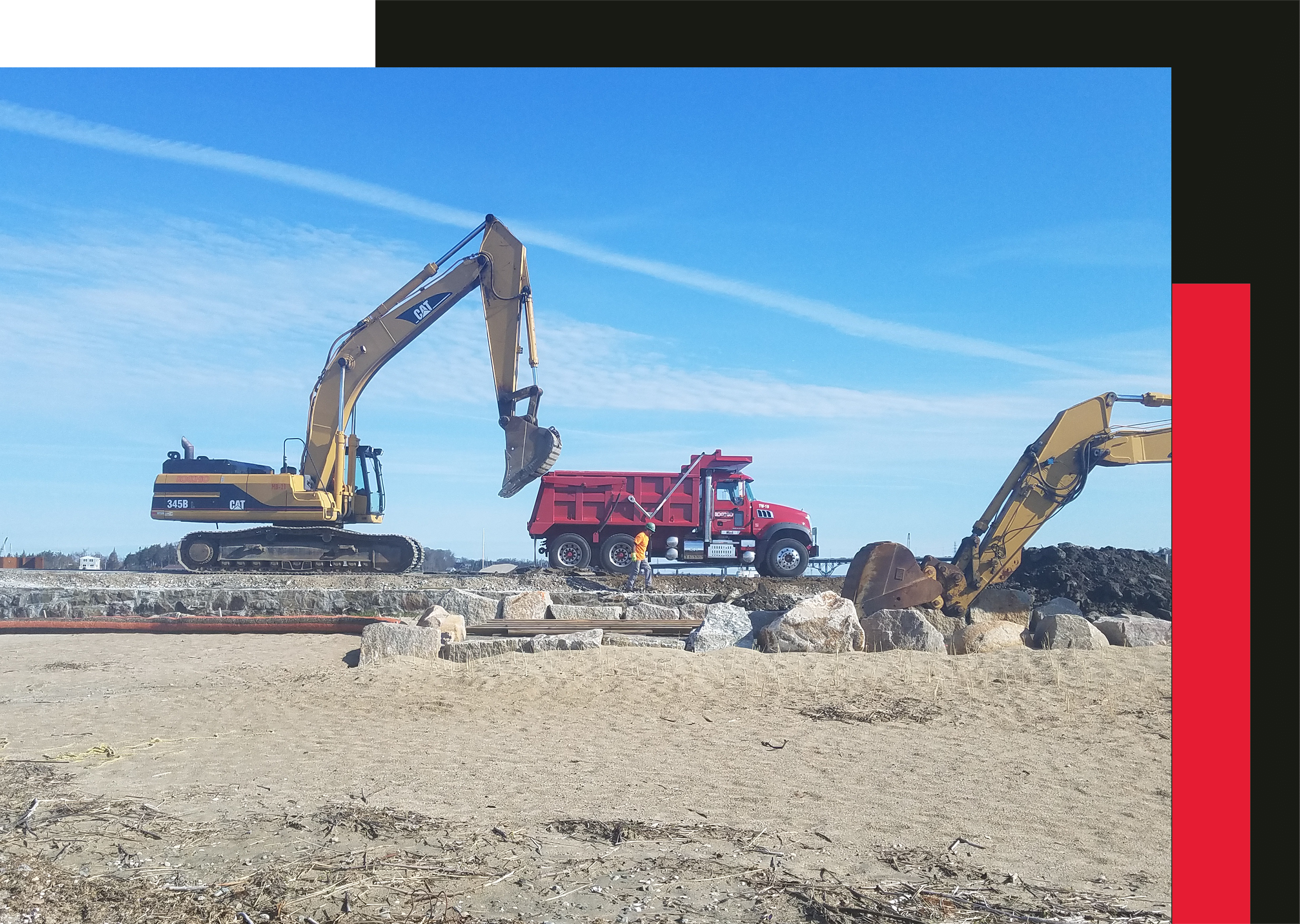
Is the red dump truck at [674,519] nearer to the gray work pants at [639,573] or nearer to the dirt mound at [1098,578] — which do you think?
the gray work pants at [639,573]

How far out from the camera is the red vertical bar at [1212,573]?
13.2ft

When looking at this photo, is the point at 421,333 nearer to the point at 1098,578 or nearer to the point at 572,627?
the point at 572,627

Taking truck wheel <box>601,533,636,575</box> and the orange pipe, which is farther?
truck wheel <box>601,533,636,575</box>

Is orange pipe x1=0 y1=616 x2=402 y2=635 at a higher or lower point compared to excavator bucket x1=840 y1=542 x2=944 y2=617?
lower

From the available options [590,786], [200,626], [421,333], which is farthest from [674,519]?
[590,786]

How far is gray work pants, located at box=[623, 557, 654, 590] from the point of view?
14594mm

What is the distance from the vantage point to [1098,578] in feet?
46.2

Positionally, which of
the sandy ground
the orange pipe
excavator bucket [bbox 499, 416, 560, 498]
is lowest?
the sandy ground

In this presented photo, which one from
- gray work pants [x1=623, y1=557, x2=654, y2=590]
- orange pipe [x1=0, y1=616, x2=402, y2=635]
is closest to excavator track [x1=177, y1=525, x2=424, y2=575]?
gray work pants [x1=623, y1=557, x2=654, y2=590]

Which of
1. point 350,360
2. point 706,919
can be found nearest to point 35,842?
point 706,919

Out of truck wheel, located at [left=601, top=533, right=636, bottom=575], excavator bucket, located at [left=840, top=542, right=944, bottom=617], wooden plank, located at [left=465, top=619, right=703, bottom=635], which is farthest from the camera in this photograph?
truck wheel, located at [left=601, top=533, right=636, bottom=575]

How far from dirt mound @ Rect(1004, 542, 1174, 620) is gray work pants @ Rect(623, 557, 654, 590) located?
209 inches

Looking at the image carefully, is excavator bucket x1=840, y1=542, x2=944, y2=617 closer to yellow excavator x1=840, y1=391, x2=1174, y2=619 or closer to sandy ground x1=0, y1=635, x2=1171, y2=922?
yellow excavator x1=840, y1=391, x2=1174, y2=619

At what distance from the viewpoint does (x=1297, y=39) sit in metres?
4.31
